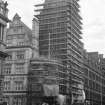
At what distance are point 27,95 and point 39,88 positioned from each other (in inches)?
143

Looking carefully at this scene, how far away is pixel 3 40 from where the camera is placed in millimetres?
49594

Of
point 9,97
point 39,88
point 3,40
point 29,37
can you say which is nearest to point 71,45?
point 29,37

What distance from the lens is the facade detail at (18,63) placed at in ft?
232

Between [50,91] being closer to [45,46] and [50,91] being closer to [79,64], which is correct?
[45,46]

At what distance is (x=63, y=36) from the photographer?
78.3 m

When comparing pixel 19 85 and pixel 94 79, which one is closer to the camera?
pixel 19 85

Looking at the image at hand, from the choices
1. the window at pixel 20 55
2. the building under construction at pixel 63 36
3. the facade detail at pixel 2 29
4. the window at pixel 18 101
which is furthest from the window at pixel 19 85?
the facade detail at pixel 2 29

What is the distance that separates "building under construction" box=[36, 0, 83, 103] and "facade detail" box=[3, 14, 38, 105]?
5.61 meters

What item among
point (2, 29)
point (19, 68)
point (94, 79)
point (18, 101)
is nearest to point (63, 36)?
point (19, 68)

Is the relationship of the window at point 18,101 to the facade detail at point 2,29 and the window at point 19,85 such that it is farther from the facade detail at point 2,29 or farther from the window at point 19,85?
the facade detail at point 2,29

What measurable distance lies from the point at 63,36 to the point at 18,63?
50.1 feet

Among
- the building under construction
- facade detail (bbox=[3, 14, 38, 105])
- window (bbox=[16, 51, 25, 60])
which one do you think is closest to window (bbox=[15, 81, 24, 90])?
facade detail (bbox=[3, 14, 38, 105])

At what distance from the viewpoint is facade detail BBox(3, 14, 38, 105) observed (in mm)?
70625

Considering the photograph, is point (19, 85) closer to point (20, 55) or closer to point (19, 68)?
point (19, 68)
